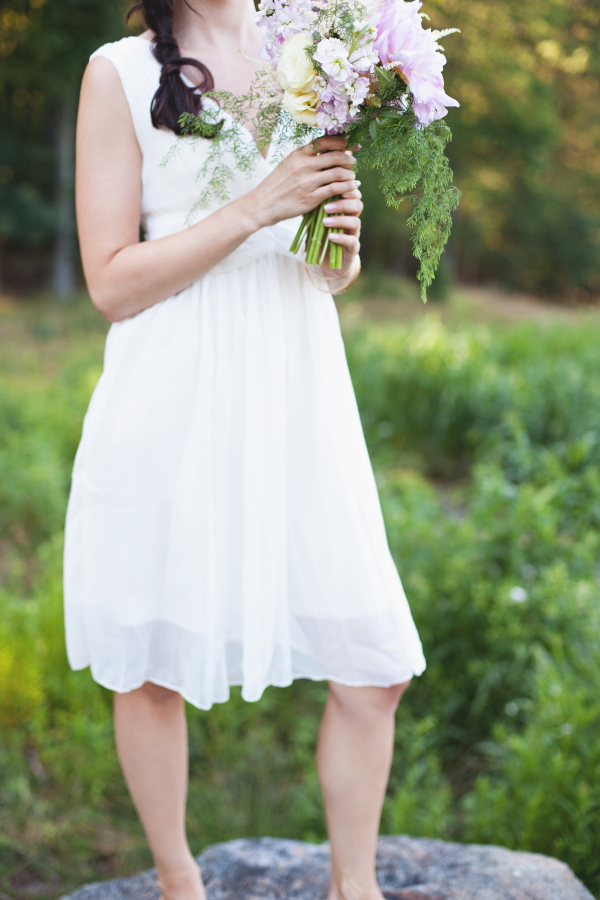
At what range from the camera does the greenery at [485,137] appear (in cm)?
1029

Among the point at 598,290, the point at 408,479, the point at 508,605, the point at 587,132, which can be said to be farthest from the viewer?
the point at 598,290

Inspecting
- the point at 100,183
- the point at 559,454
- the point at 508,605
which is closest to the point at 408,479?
the point at 559,454

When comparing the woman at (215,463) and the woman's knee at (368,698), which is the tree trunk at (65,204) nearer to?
the woman at (215,463)

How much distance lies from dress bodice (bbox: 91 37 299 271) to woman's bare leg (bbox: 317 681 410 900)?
0.88 m

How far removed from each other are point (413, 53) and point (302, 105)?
18cm

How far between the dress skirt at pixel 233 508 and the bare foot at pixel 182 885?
1.49ft

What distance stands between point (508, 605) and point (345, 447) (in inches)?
57.9

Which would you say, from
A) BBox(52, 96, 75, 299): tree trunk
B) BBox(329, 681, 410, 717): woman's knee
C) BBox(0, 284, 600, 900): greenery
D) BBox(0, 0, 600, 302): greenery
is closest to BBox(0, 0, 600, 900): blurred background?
BBox(0, 284, 600, 900): greenery

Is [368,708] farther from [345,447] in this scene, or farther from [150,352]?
[150,352]

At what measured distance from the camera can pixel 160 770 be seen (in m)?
1.55

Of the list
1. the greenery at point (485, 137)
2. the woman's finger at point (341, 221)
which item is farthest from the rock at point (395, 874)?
the greenery at point (485, 137)

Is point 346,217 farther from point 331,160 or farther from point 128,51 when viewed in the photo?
point 128,51

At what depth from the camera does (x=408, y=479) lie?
420cm

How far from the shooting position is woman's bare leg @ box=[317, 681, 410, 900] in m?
1.43
